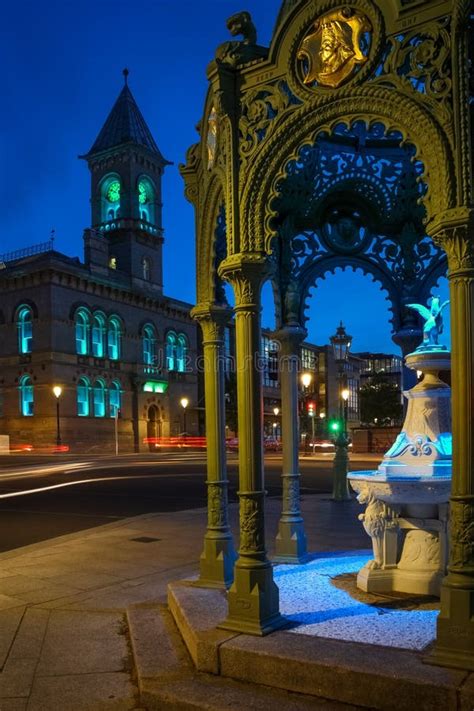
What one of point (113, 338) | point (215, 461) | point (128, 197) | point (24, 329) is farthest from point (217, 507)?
point (128, 197)

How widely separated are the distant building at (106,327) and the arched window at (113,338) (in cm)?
9

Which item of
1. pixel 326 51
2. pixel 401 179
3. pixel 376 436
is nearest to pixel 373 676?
pixel 326 51

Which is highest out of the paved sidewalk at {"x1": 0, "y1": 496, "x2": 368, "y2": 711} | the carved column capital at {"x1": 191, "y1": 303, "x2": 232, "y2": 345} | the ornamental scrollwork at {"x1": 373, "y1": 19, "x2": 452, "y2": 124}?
the ornamental scrollwork at {"x1": 373, "y1": 19, "x2": 452, "y2": 124}

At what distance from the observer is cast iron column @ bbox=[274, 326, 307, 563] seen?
8555mm

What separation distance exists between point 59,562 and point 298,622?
203 inches

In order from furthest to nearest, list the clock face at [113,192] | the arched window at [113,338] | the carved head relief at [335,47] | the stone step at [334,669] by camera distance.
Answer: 1. the clock face at [113,192]
2. the arched window at [113,338]
3. the carved head relief at [335,47]
4. the stone step at [334,669]

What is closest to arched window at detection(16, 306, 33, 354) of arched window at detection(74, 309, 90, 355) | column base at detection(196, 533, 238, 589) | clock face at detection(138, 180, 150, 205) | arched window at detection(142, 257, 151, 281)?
arched window at detection(74, 309, 90, 355)

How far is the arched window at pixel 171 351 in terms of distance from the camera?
6591 cm

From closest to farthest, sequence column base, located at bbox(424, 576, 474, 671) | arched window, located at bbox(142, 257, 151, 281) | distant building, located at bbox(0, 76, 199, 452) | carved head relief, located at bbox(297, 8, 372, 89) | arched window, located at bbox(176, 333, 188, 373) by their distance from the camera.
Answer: column base, located at bbox(424, 576, 474, 671) → carved head relief, located at bbox(297, 8, 372, 89) → distant building, located at bbox(0, 76, 199, 452) → arched window, located at bbox(142, 257, 151, 281) → arched window, located at bbox(176, 333, 188, 373)

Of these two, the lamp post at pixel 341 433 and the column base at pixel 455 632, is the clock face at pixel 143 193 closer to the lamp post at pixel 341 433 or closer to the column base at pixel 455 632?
the lamp post at pixel 341 433

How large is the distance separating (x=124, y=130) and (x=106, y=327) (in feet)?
62.6

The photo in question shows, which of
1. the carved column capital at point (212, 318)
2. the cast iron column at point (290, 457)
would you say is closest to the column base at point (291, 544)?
the cast iron column at point (290, 457)

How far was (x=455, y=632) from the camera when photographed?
4.71m

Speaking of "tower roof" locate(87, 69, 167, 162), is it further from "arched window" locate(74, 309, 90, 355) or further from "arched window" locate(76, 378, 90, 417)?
"arched window" locate(76, 378, 90, 417)
